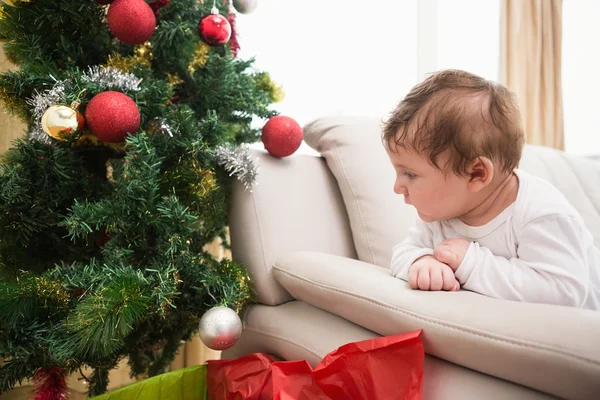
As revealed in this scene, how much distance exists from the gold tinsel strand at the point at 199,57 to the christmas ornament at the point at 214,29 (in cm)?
3

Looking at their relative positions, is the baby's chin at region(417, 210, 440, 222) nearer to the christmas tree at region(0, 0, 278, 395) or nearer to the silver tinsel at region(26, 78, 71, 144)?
the christmas tree at region(0, 0, 278, 395)

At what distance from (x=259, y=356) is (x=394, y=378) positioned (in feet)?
1.13

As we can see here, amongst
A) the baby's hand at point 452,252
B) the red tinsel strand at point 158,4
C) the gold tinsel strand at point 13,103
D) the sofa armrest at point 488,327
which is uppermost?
the red tinsel strand at point 158,4

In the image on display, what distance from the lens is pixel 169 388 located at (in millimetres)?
1012

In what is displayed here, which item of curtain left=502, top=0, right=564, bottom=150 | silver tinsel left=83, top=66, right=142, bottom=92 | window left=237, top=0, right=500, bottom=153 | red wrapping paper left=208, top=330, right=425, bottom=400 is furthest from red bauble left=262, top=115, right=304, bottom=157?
curtain left=502, top=0, right=564, bottom=150

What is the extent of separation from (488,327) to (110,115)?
0.79m

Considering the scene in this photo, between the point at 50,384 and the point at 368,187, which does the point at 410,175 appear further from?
the point at 50,384

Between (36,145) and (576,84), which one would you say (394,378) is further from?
(576,84)

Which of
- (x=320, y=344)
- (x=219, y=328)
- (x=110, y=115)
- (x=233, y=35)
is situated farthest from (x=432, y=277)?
(x=233, y=35)

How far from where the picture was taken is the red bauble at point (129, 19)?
3.23 ft

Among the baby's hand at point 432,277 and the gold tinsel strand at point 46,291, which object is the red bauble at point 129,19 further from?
the baby's hand at point 432,277

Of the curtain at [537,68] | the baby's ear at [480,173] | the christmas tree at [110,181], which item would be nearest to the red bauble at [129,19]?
the christmas tree at [110,181]

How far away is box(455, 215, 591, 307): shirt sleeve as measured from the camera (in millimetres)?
795

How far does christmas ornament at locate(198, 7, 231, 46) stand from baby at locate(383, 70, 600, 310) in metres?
0.51
